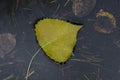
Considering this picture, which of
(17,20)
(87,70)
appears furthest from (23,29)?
(87,70)

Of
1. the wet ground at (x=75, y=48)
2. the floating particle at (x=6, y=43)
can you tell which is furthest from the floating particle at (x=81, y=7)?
the floating particle at (x=6, y=43)

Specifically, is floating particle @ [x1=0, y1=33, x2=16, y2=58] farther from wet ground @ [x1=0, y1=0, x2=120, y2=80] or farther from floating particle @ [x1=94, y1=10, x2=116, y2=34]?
floating particle @ [x1=94, y1=10, x2=116, y2=34]

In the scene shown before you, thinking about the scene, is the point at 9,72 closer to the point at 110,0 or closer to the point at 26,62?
the point at 26,62

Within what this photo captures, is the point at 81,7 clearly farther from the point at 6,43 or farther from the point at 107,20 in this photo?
the point at 6,43

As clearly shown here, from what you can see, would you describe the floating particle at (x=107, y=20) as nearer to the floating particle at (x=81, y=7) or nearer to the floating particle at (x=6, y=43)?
the floating particle at (x=81, y=7)

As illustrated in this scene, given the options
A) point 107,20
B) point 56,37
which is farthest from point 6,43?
point 107,20
